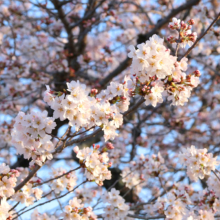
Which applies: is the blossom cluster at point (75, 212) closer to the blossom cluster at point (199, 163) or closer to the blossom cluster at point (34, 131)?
the blossom cluster at point (34, 131)

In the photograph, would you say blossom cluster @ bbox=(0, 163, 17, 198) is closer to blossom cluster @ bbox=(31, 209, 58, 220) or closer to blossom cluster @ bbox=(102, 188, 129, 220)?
blossom cluster @ bbox=(31, 209, 58, 220)

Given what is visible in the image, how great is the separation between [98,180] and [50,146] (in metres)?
0.56

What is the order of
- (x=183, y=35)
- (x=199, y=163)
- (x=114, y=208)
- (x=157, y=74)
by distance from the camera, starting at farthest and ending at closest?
1. (x=114, y=208)
2. (x=199, y=163)
3. (x=183, y=35)
4. (x=157, y=74)

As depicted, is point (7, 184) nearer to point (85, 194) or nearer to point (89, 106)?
point (89, 106)

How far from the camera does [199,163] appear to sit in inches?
91.8

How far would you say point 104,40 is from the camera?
6383 millimetres

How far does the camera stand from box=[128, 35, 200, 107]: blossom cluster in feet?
5.61

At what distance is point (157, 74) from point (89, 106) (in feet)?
1.59

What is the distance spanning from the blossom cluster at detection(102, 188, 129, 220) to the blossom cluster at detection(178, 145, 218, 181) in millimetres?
762

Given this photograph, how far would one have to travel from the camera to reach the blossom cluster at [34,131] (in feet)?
5.69

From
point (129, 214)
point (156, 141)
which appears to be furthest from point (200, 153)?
point (156, 141)

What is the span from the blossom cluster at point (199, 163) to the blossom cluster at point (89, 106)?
86 centimetres

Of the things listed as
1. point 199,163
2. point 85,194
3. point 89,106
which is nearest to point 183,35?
point 89,106

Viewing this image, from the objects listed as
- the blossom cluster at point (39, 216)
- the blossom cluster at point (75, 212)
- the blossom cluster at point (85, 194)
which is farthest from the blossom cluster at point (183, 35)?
the blossom cluster at point (85, 194)
